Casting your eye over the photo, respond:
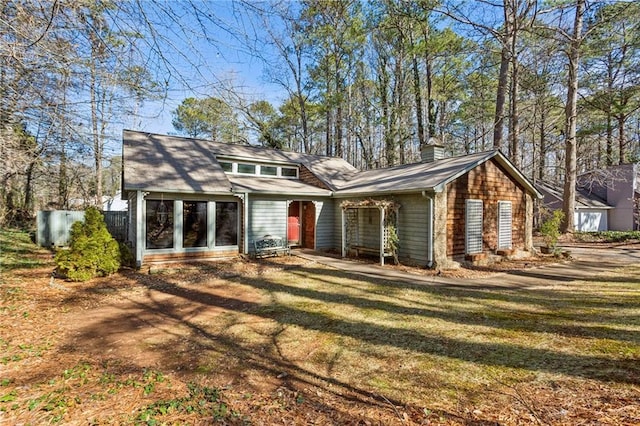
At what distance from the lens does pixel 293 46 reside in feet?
71.1

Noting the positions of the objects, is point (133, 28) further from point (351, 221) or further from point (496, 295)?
point (351, 221)

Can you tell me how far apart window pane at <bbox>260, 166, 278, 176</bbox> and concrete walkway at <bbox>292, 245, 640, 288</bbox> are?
3.92 m

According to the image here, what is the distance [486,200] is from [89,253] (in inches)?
476

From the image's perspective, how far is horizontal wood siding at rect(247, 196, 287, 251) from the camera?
1185 cm

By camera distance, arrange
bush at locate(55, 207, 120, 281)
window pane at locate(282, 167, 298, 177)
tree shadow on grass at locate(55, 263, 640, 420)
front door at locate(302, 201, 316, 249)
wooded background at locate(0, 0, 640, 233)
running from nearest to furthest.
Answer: tree shadow on grass at locate(55, 263, 640, 420), wooded background at locate(0, 0, 640, 233), bush at locate(55, 207, 120, 281), front door at locate(302, 201, 316, 249), window pane at locate(282, 167, 298, 177)

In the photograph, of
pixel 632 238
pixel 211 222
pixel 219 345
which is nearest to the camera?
pixel 219 345

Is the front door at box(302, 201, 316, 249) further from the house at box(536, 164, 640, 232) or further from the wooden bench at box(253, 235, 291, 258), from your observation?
the house at box(536, 164, 640, 232)

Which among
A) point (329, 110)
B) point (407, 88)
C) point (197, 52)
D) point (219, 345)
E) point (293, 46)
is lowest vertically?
point (219, 345)

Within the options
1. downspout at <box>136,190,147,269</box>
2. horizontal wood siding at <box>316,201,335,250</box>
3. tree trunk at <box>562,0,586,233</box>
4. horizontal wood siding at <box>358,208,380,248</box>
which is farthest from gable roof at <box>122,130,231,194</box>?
tree trunk at <box>562,0,586,233</box>

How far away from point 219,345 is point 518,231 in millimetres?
11814

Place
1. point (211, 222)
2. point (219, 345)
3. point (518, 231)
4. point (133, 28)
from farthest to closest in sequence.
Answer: point (518, 231) → point (211, 222) → point (219, 345) → point (133, 28)

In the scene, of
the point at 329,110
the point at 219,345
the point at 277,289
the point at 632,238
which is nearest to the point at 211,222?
the point at 277,289

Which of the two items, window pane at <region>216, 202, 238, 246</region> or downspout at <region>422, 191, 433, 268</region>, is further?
window pane at <region>216, 202, 238, 246</region>

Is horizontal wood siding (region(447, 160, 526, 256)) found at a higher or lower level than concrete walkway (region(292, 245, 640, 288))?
higher
